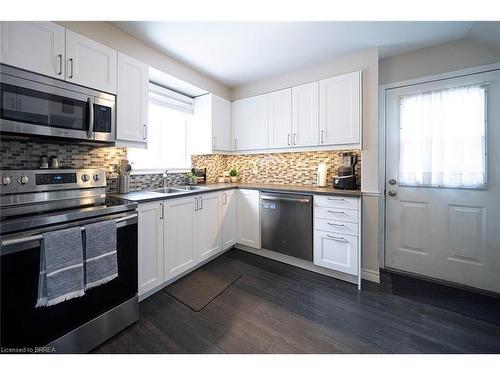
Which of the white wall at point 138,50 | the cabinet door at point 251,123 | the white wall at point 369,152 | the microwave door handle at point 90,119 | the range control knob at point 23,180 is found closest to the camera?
the range control knob at point 23,180

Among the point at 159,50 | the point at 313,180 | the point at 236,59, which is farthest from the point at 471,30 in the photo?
the point at 159,50

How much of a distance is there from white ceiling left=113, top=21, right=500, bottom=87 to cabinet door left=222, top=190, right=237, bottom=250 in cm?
166

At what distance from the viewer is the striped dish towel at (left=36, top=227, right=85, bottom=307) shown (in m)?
1.12

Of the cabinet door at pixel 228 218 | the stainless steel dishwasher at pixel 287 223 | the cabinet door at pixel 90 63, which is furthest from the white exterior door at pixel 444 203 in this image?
the cabinet door at pixel 90 63

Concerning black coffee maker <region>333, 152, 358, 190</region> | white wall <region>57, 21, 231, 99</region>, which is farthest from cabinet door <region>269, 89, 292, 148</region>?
white wall <region>57, 21, 231, 99</region>

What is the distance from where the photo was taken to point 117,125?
6.05ft

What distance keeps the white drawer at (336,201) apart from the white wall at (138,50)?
2.15m

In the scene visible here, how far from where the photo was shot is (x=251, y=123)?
A: 123 inches

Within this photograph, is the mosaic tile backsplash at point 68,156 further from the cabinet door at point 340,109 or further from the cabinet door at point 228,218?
the cabinet door at point 340,109

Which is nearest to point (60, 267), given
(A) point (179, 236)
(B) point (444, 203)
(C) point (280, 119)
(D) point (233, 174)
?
(A) point (179, 236)

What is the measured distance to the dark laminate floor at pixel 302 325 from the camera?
4.51ft

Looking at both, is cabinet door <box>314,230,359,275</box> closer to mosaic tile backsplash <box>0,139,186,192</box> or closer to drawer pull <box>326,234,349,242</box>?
drawer pull <box>326,234,349,242</box>
